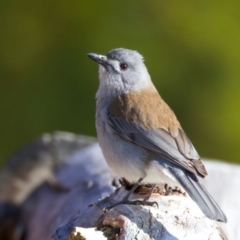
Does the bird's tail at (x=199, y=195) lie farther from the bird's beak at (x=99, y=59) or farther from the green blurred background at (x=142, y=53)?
the green blurred background at (x=142, y=53)

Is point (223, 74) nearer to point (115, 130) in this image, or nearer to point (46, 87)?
point (46, 87)

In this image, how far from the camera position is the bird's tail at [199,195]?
3180 mm

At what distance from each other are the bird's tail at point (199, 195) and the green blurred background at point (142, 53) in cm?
332

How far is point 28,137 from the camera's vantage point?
7195 mm

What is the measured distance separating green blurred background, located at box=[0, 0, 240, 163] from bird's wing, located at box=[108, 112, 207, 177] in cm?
301

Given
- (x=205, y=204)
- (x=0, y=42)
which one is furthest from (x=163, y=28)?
(x=205, y=204)

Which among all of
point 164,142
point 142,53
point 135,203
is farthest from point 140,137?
point 142,53

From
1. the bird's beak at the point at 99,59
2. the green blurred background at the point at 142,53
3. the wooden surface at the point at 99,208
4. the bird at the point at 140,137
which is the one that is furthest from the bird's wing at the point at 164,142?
the green blurred background at the point at 142,53

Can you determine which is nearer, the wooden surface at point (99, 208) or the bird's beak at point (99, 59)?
the wooden surface at point (99, 208)

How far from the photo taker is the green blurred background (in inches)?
263

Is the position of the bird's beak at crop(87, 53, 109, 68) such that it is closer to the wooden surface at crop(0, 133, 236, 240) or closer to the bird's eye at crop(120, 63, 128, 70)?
the bird's eye at crop(120, 63, 128, 70)

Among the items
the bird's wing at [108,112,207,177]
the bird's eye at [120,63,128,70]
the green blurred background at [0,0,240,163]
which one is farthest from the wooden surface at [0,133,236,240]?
the green blurred background at [0,0,240,163]

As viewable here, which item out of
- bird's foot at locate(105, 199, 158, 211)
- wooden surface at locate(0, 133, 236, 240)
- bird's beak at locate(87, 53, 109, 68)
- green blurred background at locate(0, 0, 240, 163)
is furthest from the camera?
green blurred background at locate(0, 0, 240, 163)

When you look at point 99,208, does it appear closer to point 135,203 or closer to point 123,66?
point 135,203
